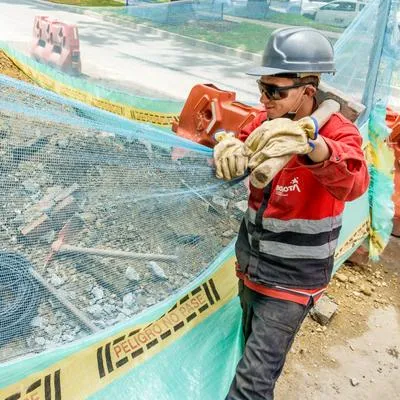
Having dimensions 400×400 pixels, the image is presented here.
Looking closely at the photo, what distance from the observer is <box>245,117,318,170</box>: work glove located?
144 cm

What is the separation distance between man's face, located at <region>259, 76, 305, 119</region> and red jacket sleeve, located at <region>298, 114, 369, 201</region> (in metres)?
0.24

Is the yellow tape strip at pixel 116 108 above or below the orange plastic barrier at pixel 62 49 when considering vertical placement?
above

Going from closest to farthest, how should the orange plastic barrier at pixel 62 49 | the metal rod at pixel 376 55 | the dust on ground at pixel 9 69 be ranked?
1. the metal rod at pixel 376 55
2. the dust on ground at pixel 9 69
3. the orange plastic barrier at pixel 62 49

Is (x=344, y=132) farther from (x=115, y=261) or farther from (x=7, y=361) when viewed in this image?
(x=7, y=361)

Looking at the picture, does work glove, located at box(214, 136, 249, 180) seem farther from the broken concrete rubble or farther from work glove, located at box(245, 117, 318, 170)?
the broken concrete rubble

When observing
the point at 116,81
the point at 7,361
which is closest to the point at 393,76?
the point at 7,361

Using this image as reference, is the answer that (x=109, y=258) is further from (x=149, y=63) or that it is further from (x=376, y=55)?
(x=149, y=63)

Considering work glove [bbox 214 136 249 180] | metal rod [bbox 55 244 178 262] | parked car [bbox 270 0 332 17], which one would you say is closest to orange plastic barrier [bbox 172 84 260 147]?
work glove [bbox 214 136 249 180]

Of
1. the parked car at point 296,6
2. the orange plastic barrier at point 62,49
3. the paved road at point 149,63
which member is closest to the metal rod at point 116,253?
the paved road at point 149,63

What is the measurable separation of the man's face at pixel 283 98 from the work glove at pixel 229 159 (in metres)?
0.21

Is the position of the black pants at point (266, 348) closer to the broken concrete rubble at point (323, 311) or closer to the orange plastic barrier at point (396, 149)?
the broken concrete rubble at point (323, 311)

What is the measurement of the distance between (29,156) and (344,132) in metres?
1.21

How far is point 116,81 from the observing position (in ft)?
29.2

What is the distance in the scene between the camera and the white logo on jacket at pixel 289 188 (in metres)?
1.80
